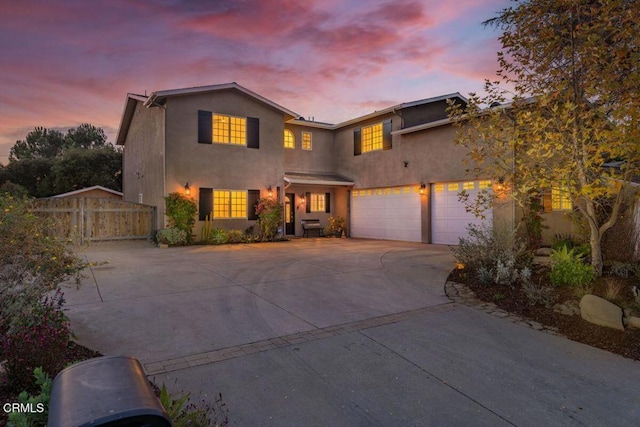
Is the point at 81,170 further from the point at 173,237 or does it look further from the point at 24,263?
the point at 24,263

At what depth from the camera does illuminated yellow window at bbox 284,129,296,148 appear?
17781 mm

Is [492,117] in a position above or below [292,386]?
above

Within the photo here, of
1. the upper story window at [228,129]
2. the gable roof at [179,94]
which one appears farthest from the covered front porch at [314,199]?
the gable roof at [179,94]

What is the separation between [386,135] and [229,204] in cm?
739

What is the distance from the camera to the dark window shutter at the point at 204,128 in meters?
14.3

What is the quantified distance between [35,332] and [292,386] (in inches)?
84.5

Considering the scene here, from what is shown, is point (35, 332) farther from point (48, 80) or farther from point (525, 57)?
point (48, 80)

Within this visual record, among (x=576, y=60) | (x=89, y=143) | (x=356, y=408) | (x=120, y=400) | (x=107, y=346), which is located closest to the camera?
(x=120, y=400)

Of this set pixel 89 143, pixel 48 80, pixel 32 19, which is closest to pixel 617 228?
pixel 32 19

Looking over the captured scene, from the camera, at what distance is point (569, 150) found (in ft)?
19.4

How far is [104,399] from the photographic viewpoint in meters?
1.37

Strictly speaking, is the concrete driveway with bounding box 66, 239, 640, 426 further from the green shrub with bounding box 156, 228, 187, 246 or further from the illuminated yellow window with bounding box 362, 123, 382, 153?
the illuminated yellow window with bounding box 362, 123, 382, 153

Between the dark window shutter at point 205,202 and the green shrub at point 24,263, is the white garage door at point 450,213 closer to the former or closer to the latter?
the dark window shutter at point 205,202

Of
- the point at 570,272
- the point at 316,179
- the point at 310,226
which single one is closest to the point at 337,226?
the point at 310,226
